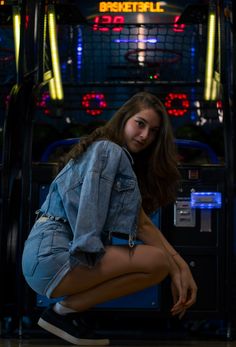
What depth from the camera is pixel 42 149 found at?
538 cm

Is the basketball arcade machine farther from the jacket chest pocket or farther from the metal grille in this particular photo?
the jacket chest pocket

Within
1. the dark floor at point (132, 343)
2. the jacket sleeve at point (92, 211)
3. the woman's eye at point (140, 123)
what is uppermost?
the woman's eye at point (140, 123)

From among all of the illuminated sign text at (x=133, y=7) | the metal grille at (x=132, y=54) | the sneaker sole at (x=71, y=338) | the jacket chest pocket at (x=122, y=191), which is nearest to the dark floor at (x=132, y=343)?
the sneaker sole at (x=71, y=338)

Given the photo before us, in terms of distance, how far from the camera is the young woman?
9.39 feet

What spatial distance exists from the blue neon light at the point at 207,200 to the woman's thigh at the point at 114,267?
1088mm

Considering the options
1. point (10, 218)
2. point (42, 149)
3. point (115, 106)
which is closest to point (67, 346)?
point (10, 218)

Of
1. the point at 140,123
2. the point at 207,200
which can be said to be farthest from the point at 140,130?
the point at 207,200

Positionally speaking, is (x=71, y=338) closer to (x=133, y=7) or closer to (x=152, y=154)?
(x=152, y=154)

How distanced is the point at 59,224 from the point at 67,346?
97 centimetres

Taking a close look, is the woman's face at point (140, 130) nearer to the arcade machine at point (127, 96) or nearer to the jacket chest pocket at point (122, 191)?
the jacket chest pocket at point (122, 191)

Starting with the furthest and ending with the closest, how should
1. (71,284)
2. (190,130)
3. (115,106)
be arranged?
(115,106), (190,130), (71,284)

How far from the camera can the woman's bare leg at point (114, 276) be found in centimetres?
294

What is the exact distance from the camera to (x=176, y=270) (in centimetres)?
303

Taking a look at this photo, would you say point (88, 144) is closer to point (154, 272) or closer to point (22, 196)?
point (154, 272)
